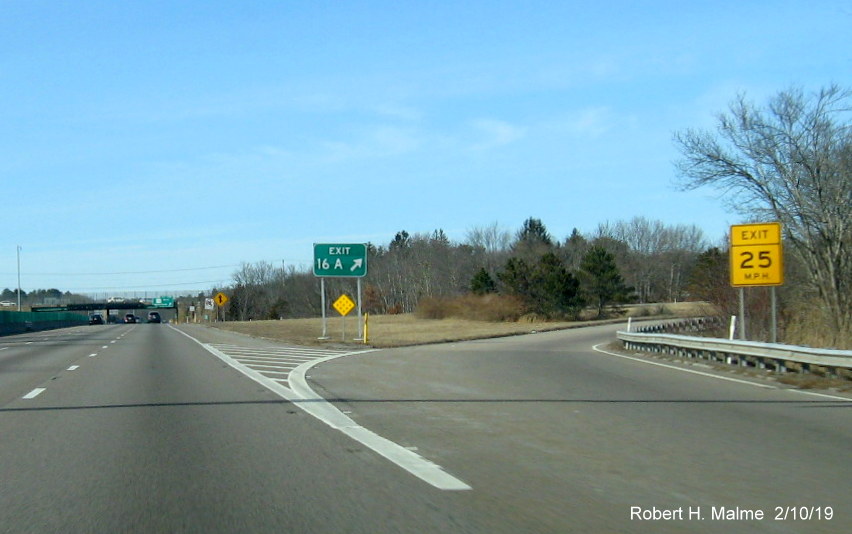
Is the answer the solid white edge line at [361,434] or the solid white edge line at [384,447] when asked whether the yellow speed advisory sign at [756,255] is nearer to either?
the solid white edge line at [361,434]

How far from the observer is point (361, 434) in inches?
432

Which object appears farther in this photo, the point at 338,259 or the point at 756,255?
the point at 338,259

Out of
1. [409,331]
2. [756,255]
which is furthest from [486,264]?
[756,255]

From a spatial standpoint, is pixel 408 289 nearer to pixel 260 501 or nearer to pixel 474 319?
pixel 474 319

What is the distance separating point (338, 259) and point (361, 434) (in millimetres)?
29210

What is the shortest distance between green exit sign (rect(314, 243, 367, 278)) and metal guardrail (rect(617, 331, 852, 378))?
15.4m

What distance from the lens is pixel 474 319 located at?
77000 millimetres

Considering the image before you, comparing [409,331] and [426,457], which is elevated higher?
[426,457]

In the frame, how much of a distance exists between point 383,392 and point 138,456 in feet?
23.7

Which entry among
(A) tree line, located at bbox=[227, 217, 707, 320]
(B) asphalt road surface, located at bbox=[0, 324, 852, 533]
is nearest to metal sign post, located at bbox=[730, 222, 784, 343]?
(B) asphalt road surface, located at bbox=[0, 324, 852, 533]

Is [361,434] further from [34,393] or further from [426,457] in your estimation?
[34,393]

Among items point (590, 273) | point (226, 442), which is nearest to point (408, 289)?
point (590, 273)

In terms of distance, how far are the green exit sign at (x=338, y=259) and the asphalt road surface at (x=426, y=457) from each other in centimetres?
2129

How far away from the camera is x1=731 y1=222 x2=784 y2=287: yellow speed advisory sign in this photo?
898 inches
